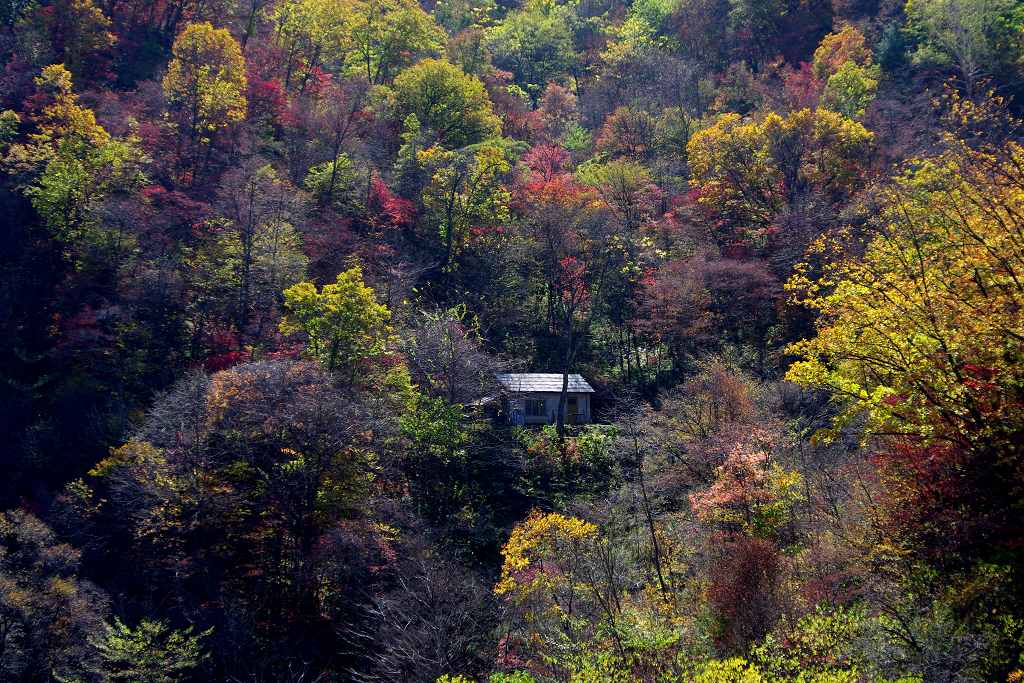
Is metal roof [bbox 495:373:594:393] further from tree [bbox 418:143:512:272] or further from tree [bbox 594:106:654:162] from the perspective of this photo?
tree [bbox 594:106:654:162]

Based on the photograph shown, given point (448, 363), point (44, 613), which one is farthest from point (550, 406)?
point (44, 613)

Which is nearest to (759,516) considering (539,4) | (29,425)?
(29,425)

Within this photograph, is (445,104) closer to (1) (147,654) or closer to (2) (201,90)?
(2) (201,90)

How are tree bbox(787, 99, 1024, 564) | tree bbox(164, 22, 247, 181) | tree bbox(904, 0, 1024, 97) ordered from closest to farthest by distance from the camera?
tree bbox(787, 99, 1024, 564)
tree bbox(164, 22, 247, 181)
tree bbox(904, 0, 1024, 97)

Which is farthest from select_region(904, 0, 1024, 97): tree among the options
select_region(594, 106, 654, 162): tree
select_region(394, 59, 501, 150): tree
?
select_region(394, 59, 501, 150): tree

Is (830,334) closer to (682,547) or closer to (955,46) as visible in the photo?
(682,547)

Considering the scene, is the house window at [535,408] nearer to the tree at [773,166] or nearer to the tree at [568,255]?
the tree at [568,255]
